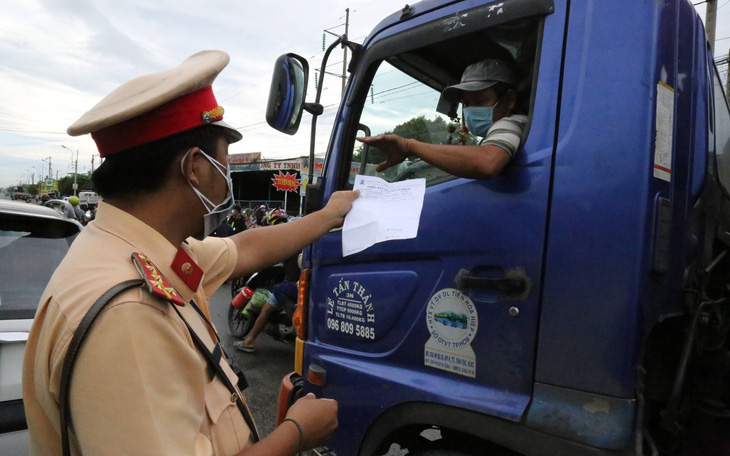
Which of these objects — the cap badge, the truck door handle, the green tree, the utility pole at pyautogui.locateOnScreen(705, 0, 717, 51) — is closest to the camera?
the cap badge

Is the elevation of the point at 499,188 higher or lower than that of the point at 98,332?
higher

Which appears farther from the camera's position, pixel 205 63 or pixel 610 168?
pixel 610 168

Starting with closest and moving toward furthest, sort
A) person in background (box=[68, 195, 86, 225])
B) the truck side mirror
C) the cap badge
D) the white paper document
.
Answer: the cap badge
the white paper document
the truck side mirror
person in background (box=[68, 195, 86, 225])

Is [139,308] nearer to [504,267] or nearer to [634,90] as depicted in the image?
[504,267]

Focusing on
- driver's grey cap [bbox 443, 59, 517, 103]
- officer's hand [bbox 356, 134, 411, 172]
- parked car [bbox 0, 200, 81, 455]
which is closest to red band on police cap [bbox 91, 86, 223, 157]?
officer's hand [bbox 356, 134, 411, 172]

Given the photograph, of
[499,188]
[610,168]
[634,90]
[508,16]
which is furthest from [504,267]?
[508,16]

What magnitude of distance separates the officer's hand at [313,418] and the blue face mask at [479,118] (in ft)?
3.83

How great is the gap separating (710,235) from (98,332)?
2001mm

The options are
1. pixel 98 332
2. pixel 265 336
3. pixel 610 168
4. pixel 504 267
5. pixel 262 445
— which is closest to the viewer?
pixel 98 332

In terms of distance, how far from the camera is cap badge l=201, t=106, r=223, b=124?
42.7 inches

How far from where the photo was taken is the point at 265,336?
637cm

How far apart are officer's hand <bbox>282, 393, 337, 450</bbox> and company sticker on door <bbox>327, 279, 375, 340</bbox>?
607 mm

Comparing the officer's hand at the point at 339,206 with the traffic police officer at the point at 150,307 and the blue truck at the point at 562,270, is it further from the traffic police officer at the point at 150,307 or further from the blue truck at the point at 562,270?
the traffic police officer at the point at 150,307

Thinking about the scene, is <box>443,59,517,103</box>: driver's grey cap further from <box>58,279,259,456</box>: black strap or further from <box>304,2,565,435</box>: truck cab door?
<box>58,279,259,456</box>: black strap
